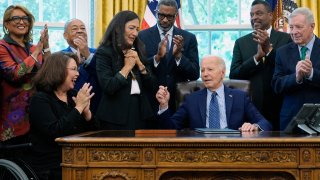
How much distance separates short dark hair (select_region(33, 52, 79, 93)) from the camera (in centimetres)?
472

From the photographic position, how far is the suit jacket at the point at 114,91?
501 cm

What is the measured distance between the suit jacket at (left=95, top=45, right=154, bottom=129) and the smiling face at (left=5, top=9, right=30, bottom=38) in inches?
25.1

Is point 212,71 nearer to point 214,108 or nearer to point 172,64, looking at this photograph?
point 214,108

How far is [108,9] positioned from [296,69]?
3.09 metres

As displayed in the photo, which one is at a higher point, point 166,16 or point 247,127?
point 166,16

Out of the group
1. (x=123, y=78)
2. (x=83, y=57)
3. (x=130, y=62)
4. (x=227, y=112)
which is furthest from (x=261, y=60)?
(x=83, y=57)

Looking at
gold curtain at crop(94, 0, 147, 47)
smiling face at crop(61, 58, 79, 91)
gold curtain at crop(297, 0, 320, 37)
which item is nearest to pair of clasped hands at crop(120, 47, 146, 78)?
smiling face at crop(61, 58, 79, 91)

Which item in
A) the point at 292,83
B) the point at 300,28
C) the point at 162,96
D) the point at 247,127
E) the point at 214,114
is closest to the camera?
the point at 247,127

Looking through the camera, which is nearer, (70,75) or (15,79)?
(70,75)

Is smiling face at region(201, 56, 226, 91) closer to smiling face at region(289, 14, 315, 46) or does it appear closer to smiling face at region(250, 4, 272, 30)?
smiling face at region(289, 14, 315, 46)

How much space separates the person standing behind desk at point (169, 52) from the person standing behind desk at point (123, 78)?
371 mm

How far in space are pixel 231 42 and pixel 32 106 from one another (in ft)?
13.5

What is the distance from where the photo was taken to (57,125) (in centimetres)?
452

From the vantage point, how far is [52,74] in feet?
15.6
